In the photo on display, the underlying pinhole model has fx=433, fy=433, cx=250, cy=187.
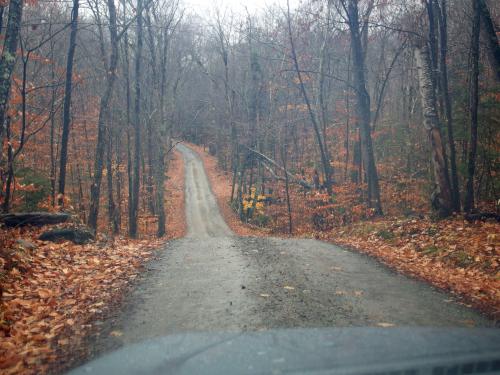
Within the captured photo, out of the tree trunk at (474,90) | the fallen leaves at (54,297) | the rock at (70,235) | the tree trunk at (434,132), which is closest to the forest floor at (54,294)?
the fallen leaves at (54,297)

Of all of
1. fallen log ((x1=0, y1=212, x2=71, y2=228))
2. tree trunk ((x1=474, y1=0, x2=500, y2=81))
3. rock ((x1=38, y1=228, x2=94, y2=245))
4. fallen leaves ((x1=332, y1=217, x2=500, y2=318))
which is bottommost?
fallen leaves ((x1=332, y1=217, x2=500, y2=318))

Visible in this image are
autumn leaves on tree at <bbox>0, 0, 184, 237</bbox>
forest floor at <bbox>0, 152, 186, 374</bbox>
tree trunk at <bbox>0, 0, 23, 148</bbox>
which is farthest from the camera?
autumn leaves on tree at <bbox>0, 0, 184, 237</bbox>

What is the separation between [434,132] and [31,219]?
12.0 m

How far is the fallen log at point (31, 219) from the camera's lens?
11.5 m

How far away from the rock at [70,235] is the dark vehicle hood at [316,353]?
25.1 feet

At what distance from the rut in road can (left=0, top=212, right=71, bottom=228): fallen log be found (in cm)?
402

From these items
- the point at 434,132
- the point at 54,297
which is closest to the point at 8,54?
the point at 54,297

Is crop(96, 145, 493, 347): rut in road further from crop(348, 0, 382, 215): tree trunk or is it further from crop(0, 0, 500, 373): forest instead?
crop(348, 0, 382, 215): tree trunk

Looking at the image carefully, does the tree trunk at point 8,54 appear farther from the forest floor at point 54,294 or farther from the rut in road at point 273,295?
the rut in road at point 273,295

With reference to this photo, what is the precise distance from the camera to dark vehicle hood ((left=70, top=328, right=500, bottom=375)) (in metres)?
3.38

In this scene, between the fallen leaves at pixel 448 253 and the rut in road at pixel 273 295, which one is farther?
the fallen leaves at pixel 448 253

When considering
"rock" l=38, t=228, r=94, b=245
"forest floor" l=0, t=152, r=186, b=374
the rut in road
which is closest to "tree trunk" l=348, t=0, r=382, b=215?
the rut in road

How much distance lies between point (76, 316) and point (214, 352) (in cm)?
310

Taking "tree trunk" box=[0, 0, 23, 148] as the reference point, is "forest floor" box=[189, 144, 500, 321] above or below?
below
